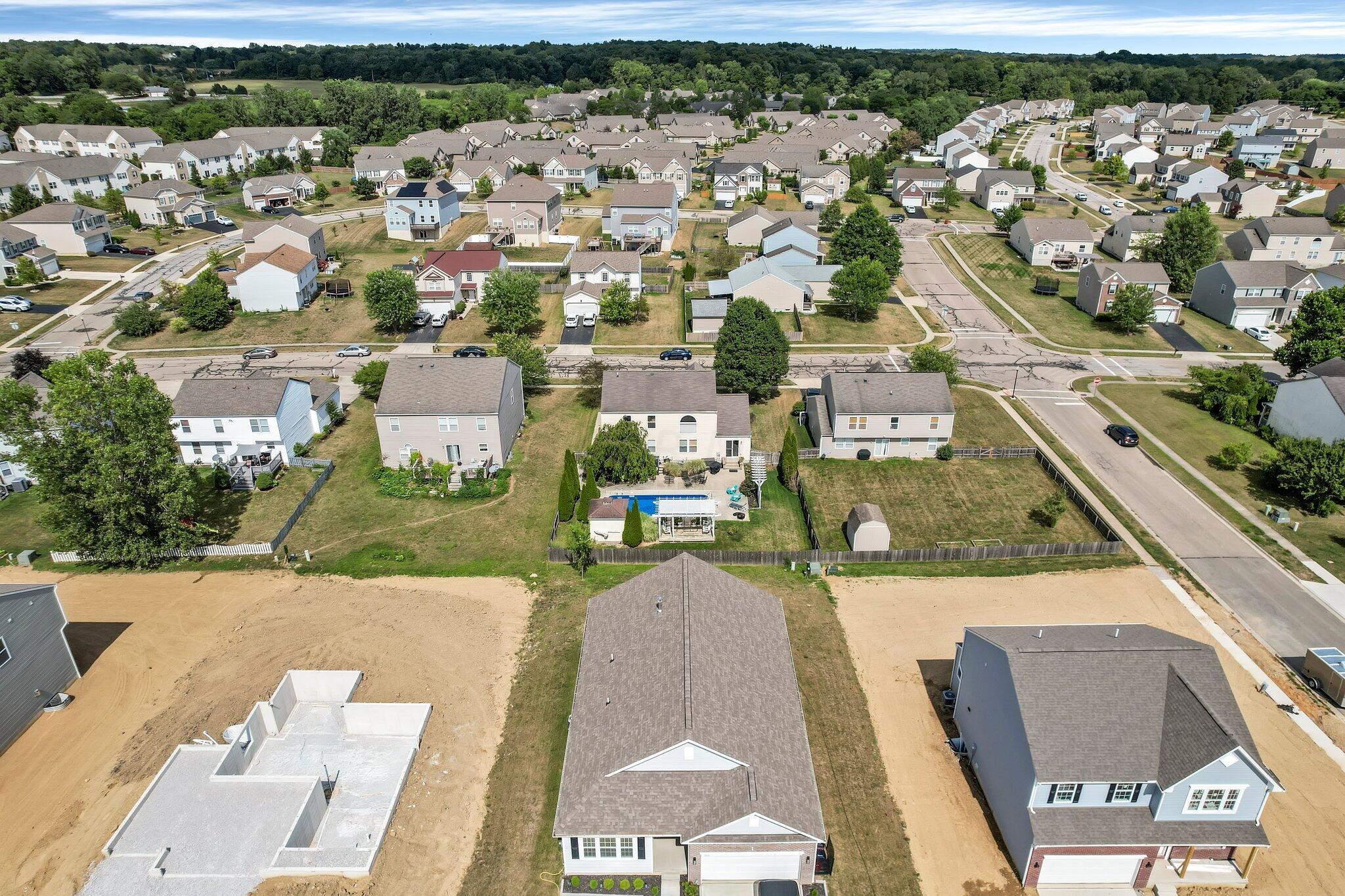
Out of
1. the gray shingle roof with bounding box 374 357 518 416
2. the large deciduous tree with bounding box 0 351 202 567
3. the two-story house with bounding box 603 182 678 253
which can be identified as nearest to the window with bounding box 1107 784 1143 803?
the gray shingle roof with bounding box 374 357 518 416

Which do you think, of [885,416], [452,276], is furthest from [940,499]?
[452,276]

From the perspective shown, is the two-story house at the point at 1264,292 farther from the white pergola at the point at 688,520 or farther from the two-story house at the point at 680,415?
the white pergola at the point at 688,520

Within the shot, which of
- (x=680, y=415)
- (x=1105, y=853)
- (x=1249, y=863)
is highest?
(x=680, y=415)

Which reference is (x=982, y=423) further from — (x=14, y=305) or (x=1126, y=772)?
(x=14, y=305)

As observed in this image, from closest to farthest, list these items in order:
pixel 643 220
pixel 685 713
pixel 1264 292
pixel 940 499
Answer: pixel 685 713, pixel 940 499, pixel 1264 292, pixel 643 220

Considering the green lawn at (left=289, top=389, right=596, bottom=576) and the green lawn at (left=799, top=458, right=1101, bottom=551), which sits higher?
the green lawn at (left=289, top=389, right=596, bottom=576)

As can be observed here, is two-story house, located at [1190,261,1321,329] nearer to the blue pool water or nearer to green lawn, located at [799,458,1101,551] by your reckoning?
green lawn, located at [799,458,1101,551]
